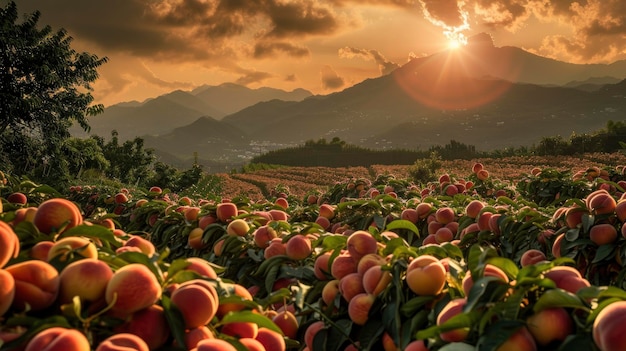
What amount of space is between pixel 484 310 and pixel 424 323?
356 mm

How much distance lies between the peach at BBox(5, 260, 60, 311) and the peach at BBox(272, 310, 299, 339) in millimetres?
1019

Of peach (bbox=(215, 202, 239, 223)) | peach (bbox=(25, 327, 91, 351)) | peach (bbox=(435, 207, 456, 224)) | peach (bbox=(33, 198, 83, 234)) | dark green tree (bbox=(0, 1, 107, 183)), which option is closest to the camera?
peach (bbox=(25, 327, 91, 351))

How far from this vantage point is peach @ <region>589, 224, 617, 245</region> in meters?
3.15

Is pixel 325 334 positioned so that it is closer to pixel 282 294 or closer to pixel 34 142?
pixel 282 294

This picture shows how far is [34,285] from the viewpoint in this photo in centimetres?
113

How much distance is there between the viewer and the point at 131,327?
1.16 meters

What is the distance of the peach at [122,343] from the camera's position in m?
1.02

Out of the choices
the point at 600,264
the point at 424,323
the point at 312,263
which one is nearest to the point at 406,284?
the point at 424,323

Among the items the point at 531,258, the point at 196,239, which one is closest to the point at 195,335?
the point at 531,258

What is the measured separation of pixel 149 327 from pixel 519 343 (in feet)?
3.09

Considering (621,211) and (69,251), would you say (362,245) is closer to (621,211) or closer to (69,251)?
(69,251)

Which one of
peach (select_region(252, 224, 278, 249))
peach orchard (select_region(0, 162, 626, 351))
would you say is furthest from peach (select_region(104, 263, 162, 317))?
peach (select_region(252, 224, 278, 249))

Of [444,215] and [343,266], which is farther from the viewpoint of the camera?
[444,215]

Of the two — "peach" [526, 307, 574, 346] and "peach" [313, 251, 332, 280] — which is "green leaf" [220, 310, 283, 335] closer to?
"peach" [526, 307, 574, 346]
